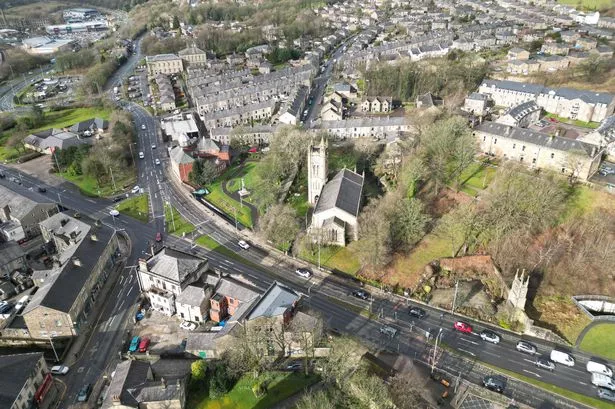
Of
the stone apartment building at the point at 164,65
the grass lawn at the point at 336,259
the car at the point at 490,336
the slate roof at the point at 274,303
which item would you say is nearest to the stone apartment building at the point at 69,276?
the slate roof at the point at 274,303

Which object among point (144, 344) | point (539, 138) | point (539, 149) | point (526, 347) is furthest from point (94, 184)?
point (539, 138)

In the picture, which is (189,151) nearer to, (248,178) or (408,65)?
(248,178)

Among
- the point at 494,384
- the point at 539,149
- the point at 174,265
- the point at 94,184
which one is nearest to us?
the point at 494,384

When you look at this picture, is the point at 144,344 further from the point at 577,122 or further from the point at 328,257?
the point at 577,122

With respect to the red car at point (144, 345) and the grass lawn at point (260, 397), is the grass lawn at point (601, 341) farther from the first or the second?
the red car at point (144, 345)

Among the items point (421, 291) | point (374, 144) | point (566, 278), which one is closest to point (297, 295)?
point (421, 291)

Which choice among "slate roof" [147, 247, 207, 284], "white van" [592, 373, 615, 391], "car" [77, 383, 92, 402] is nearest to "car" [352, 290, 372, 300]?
"slate roof" [147, 247, 207, 284]

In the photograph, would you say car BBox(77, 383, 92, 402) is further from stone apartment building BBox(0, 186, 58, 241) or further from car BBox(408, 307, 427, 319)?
stone apartment building BBox(0, 186, 58, 241)
